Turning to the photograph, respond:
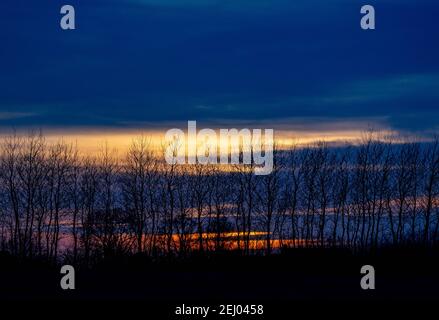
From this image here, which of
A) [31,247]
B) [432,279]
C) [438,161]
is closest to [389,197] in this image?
[438,161]

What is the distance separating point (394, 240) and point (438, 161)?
27.2 ft

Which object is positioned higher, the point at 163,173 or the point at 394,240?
the point at 163,173

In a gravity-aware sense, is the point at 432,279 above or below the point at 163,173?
below

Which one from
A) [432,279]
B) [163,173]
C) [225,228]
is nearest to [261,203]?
[225,228]

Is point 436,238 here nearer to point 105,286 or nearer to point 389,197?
point 389,197

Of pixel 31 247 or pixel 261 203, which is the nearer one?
pixel 31 247

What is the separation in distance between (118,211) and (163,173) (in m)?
4.10
